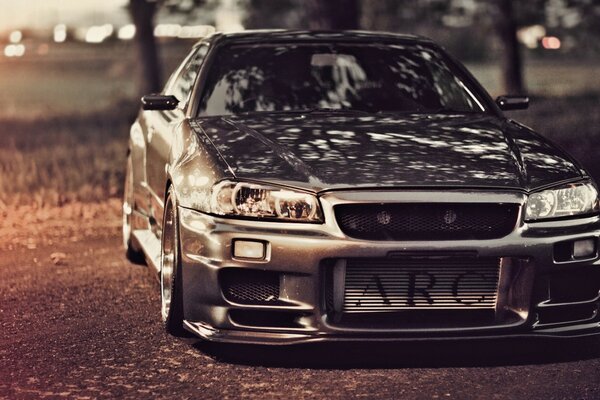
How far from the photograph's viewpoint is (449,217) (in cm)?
573

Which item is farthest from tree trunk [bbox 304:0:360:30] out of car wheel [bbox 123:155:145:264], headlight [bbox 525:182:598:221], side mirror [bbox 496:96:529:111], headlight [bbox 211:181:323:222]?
headlight [bbox 211:181:323:222]

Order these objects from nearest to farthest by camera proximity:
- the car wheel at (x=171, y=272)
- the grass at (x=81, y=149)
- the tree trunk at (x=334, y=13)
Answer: the car wheel at (x=171, y=272)
the grass at (x=81, y=149)
the tree trunk at (x=334, y=13)

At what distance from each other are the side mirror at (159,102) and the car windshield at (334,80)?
0.25m

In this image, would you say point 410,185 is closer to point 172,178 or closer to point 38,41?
point 172,178

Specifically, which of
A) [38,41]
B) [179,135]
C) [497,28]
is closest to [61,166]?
[179,135]

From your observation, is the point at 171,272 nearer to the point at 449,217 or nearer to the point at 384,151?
the point at 384,151

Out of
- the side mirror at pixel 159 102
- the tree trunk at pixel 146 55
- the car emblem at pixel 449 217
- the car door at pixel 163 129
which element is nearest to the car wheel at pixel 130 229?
the car door at pixel 163 129

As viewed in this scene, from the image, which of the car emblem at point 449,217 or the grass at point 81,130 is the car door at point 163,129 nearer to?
the car emblem at point 449,217

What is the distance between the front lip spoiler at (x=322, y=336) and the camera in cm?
568

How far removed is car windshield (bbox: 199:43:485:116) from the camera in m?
7.50

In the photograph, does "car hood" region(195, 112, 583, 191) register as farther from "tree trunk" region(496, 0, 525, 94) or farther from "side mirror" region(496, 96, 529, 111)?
"tree trunk" region(496, 0, 525, 94)

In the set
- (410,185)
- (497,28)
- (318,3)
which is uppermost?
(410,185)

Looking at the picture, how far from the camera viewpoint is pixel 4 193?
43.9 ft

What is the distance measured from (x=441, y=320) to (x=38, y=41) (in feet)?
254
